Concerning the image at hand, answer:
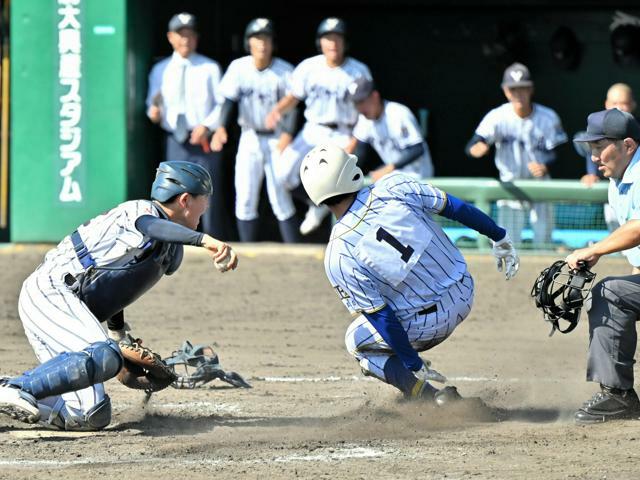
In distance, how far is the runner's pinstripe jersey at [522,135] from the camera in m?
10.7

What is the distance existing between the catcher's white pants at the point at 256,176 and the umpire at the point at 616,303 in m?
5.61

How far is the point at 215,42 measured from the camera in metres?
13.0

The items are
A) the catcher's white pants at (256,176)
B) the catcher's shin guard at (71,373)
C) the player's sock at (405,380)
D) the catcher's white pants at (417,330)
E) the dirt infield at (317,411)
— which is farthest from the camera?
the catcher's white pants at (256,176)

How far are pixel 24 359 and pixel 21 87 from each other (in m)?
4.51

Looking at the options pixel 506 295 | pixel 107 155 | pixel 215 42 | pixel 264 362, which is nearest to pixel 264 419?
pixel 264 362

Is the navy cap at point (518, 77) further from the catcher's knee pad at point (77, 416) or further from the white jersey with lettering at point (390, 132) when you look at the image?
the catcher's knee pad at point (77, 416)

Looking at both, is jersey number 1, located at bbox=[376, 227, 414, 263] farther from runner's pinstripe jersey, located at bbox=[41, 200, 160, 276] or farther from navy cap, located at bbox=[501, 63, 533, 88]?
navy cap, located at bbox=[501, 63, 533, 88]

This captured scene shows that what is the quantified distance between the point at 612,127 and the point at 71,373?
8.45ft

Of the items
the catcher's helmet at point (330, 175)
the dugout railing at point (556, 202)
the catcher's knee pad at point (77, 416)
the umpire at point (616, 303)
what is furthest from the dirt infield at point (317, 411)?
the catcher's helmet at point (330, 175)

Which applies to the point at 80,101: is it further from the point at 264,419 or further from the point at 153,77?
the point at 264,419

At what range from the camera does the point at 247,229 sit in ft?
37.2

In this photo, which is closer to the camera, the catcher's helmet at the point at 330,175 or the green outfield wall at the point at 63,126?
the catcher's helmet at the point at 330,175

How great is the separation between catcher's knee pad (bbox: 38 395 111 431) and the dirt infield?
6 centimetres

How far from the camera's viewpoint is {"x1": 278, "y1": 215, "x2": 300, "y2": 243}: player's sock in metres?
11.4
